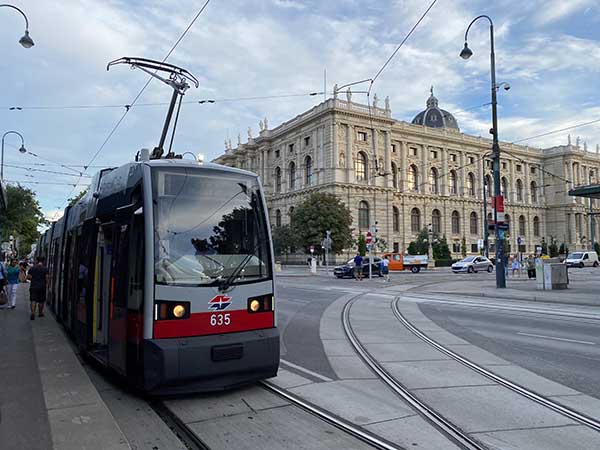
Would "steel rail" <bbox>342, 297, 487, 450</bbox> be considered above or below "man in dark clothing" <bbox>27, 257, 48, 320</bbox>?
below

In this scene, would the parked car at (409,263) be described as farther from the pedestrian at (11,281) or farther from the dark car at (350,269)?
the pedestrian at (11,281)

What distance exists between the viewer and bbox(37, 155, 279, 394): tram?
538 cm

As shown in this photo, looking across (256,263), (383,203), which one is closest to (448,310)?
(256,263)

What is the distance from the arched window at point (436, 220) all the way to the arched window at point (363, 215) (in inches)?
606

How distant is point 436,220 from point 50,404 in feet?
253

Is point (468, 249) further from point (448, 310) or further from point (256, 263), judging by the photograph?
point (256, 263)

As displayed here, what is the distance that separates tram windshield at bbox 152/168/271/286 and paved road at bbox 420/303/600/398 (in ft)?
14.3

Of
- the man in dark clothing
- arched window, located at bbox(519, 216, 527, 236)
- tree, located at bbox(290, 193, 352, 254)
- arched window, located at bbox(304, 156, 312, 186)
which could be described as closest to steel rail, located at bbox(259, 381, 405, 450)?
the man in dark clothing

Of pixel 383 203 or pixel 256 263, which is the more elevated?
pixel 383 203

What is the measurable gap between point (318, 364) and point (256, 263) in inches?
93.1

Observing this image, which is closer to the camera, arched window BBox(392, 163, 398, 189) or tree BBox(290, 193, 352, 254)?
tree BBox(290, 193, 352, 254)

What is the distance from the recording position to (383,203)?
67875 mm

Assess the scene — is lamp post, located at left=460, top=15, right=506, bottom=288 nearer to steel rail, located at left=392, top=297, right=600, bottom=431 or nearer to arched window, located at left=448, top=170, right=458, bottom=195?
steel rail, located at left=392, top=297, right=600, bottom=431

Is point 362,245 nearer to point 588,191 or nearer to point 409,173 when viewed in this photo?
point 409,173
